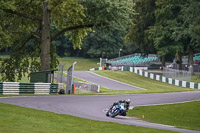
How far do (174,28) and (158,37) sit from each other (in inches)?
144

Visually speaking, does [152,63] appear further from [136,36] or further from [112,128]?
[112,128]

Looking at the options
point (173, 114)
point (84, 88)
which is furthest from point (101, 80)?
point (173, 114)

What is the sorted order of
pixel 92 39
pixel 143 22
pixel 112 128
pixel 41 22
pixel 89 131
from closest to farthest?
1. pixel 89 131
2. pixel 112 128
3. pixel 41 22
4. pixel 143 22
5. pixel 92 39

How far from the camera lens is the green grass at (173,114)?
59.6ft

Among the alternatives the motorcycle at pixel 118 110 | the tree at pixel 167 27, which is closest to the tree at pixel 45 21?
the motorcycle at pixel 118 110

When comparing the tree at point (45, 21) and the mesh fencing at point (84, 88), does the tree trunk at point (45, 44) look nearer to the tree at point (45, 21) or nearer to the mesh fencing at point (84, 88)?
the tree at point (45, 21)

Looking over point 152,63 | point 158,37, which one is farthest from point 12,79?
point 152,63

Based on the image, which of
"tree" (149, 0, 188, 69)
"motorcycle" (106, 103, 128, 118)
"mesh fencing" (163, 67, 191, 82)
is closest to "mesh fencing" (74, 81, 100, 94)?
"motorcycle" (106, 103, 128, 118)

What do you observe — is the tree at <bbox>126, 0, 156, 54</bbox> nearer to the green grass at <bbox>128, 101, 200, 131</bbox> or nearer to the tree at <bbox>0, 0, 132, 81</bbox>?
the tree at <bbox>0, 0, 132, 81</bbox>

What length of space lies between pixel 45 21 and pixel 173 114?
16.4m

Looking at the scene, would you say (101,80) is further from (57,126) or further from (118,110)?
(57,126)

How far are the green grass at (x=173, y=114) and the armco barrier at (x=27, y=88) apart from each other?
29.1 ft

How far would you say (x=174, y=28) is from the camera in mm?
59594

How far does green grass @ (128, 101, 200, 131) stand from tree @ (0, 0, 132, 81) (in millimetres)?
11438
